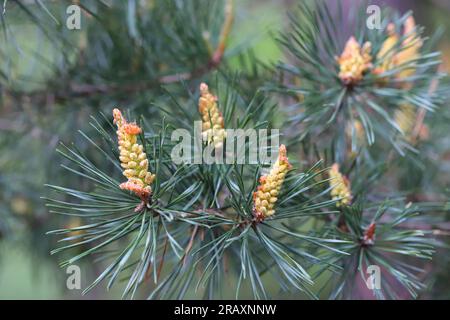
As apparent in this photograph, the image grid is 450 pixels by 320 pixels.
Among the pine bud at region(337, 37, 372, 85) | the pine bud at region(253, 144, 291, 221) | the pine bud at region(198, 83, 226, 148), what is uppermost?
the pine bud at region(337, 37, 372, 85)

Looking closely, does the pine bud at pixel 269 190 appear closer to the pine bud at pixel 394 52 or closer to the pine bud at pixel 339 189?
the pine bud at pixel 339 189

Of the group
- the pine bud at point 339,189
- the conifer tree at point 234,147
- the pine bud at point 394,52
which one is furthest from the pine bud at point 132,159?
the pine bud at point 394,52

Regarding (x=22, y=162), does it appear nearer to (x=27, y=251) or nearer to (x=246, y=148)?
(x=27, y=251)

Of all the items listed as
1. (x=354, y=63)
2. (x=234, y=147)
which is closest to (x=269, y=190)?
(x=234, y=147)

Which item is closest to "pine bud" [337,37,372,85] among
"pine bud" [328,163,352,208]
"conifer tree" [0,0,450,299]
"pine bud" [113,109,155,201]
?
"conifer tree" [0,0,450,299]

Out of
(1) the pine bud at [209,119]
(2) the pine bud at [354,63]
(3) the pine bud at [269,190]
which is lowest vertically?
(3) the pine bud at [269,190]

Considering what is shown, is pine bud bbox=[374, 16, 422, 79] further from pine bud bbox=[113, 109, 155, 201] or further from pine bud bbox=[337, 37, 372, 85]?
pine bud bbox=[113, 109, 155, 201]
